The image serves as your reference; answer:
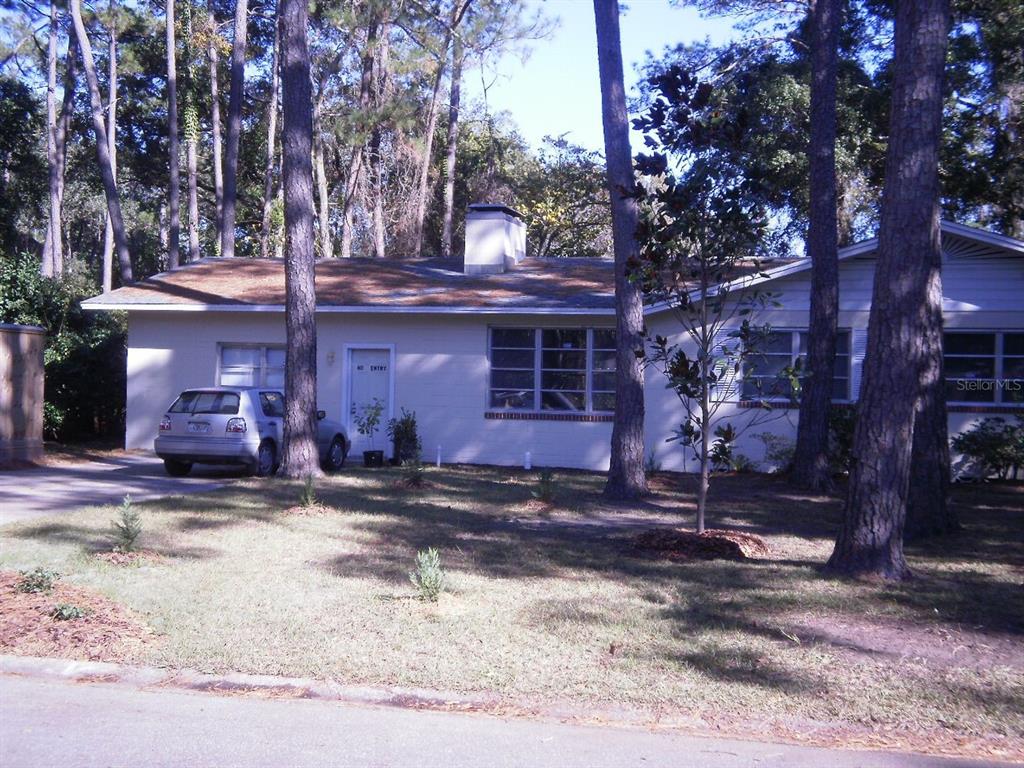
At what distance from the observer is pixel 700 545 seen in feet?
34.6

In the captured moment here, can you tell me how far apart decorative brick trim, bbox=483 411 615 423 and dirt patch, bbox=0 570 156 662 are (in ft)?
40.3

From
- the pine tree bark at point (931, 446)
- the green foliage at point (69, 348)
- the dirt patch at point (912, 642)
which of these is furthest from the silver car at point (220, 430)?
the dirt patch at point (912, 642)

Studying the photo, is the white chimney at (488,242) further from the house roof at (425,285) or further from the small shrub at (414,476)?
the small shrub at (414,476)

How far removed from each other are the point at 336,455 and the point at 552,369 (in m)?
4.59

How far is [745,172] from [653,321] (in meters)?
9.07

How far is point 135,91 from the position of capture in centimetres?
3709

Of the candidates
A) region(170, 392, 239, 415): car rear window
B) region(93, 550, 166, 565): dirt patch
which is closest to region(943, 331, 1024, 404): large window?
region(170, 392, 239, 415): car rear window

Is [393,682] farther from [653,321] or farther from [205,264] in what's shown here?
[205,264]

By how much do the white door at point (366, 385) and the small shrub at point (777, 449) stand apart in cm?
751

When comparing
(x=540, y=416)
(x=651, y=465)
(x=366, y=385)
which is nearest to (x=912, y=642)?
(x=651, y=465)

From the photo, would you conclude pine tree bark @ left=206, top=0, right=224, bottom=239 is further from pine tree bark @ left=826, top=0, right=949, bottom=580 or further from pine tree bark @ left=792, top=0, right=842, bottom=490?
pine tree bark @ left=826, top=0, right=949, bottom=580

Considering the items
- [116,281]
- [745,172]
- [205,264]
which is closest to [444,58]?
[205,264]

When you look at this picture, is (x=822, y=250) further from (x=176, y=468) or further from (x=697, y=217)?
(x=176, y=468)

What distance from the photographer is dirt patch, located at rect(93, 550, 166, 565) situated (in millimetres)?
9633
